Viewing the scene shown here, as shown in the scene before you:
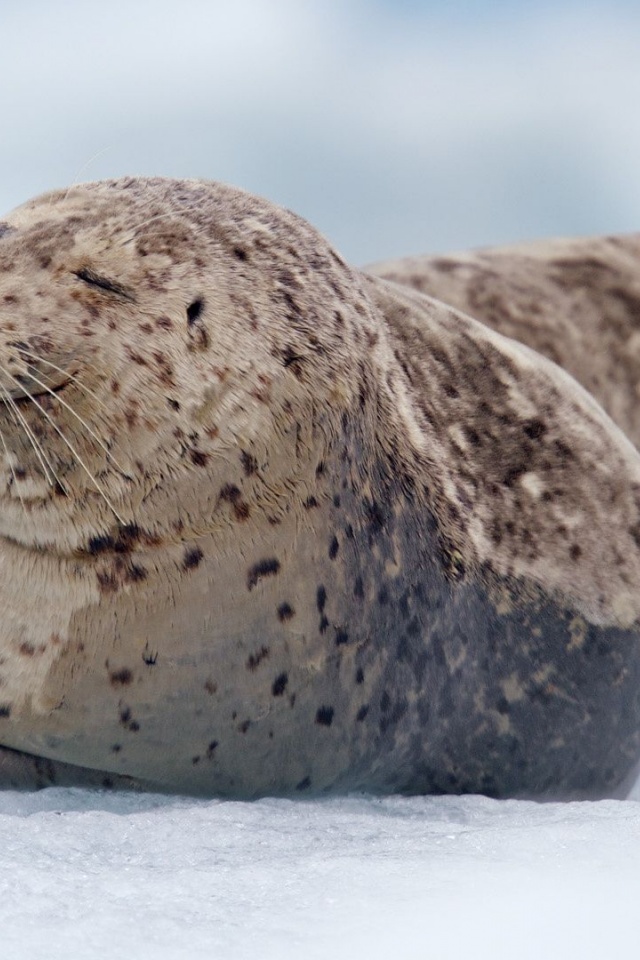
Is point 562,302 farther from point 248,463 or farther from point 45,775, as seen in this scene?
point 45,775

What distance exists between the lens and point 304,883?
77.6 inches

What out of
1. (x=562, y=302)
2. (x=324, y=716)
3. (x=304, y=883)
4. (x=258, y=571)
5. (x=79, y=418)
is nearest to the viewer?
(x=304, y=883)

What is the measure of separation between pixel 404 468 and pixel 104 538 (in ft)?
2.01

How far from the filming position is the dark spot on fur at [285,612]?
268 centimetres

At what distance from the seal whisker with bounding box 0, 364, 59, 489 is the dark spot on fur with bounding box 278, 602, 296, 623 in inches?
18.3

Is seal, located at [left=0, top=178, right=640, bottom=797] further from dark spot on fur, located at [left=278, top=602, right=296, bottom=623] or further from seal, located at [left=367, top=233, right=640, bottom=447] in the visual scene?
seal, located at [left=367, top=233, right=640, bottom=447]

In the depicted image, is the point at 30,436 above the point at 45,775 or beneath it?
above

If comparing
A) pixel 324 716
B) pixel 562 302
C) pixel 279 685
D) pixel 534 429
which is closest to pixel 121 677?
pixel 279 685

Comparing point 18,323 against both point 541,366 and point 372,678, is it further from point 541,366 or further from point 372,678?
point 541,366

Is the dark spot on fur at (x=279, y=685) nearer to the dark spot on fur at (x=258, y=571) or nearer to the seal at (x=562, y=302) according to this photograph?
the dark spot on fur at (x=258, y=571)

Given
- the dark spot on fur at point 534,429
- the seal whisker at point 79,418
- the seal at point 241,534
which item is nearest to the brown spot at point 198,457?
the seal at point 241,534

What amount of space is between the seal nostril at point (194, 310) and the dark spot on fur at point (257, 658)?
2.00 feet

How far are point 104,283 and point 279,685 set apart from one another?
80 centimetres

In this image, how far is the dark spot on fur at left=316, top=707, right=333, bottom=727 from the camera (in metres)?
2.78
